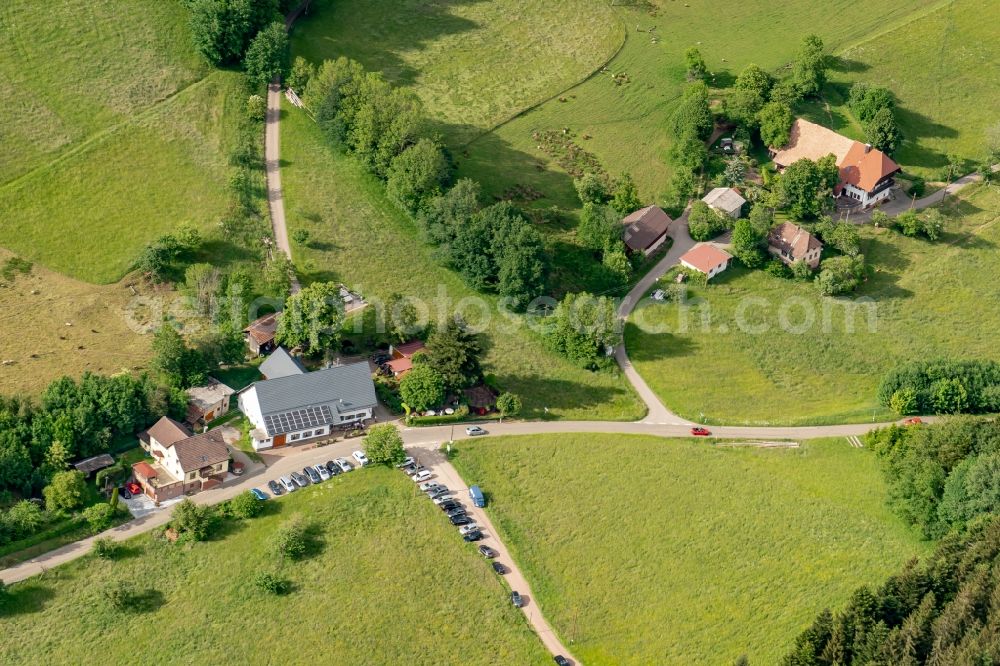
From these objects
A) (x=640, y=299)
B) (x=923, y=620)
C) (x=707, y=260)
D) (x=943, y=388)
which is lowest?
(x=923, y=620)

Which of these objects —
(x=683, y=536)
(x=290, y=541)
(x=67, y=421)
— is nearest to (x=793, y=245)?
(x=683, y=536)

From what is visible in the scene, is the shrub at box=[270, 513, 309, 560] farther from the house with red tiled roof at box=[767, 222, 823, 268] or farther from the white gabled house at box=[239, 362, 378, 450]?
the house with red tiled roof at box=[767, 222, 823, 268]

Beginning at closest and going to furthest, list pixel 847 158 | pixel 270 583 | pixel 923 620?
pixel 923 620, pixel 270 583, pixel 847 158

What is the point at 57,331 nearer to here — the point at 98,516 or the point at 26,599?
the point at 98,516

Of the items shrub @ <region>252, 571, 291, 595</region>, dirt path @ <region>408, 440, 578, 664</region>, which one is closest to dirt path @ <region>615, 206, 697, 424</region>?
dirt path @ <region>408, 440, 578, 664</region>

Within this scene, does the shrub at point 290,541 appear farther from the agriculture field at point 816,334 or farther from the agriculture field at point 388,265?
the agriculture field at point 816,334

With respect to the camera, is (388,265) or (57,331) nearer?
(57,331)
